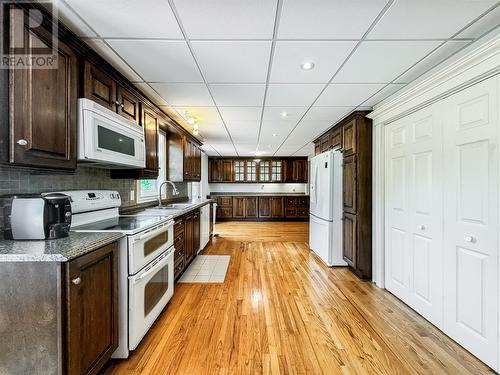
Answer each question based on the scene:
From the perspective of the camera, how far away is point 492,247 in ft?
5.53

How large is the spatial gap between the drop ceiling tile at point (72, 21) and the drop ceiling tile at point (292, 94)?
153 cm

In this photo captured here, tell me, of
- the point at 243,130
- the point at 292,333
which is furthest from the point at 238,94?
the point at 292,333

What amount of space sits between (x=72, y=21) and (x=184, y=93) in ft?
3.97

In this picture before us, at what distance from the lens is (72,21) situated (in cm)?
153

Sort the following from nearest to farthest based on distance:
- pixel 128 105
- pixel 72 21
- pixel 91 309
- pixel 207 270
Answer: pixel 91 309 → pixel 72 21 → pixel 128 105 → pixel 207 270

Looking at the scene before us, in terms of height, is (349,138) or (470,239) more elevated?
(349,138)

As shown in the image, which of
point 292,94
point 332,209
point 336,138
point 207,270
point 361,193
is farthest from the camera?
point 336,138

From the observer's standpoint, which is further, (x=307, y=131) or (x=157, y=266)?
(x=307, y=131)

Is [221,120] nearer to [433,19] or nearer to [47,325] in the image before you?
[433,19]

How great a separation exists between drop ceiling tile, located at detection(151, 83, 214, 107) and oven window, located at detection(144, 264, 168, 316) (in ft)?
5.95

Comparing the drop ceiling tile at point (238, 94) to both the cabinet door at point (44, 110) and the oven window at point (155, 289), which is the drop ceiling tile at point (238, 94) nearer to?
the cabinet door at point (44, 110)

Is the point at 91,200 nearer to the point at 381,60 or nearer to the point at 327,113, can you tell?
the point at 381,60

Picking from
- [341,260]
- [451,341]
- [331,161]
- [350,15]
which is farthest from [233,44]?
[341,260]

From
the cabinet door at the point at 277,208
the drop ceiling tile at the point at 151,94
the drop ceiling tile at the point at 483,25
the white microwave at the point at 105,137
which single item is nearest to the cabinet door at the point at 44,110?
the white microwave at the point at 105,137
